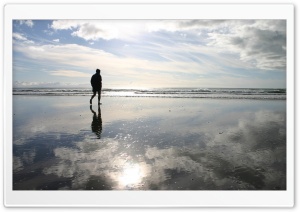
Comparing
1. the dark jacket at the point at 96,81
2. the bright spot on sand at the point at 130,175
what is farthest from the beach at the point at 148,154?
the dark jacket at the point at 96,81

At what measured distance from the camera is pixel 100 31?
5531mm

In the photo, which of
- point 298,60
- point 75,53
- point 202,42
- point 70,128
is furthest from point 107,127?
point 298,60

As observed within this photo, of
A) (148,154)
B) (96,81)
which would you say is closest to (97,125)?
(148,154)

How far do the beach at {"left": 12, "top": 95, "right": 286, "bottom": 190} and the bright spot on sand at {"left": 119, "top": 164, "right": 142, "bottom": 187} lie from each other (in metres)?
0.01

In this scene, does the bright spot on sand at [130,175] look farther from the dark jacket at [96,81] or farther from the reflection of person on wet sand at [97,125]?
the dark jacket at [96,81]

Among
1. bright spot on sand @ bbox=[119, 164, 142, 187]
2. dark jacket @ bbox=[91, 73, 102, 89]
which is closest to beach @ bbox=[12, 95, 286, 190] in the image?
bright spot on sand @ bbox=[119, 164, 142, 187]

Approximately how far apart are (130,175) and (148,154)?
78cm

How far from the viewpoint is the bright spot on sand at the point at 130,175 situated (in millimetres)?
3953

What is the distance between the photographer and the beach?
396 cm

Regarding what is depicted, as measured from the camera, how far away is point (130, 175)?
406 cm

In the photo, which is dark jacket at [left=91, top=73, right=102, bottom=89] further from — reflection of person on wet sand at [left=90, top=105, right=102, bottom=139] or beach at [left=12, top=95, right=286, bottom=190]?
beach at [left=12, top=95, right=286, bottom=190]
